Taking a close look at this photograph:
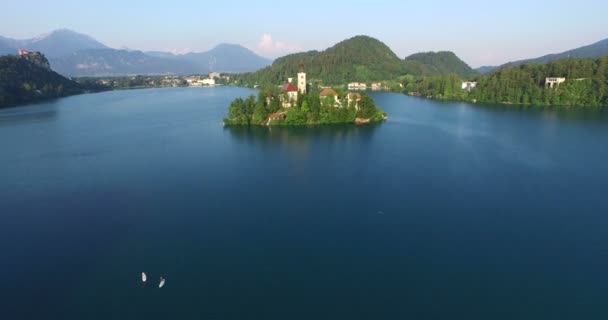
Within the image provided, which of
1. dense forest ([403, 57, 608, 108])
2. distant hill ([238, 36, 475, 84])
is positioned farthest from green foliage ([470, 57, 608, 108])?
distant hill ([238, 36, 475, 84])

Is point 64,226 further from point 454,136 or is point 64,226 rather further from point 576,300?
point 454,136

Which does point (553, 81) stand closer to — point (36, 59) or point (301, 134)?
point (301, 134)

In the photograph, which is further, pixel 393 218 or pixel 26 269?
pixel 393 218

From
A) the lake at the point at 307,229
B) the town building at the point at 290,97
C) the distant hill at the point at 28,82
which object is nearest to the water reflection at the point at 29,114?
the distant hill at the point at 28,82

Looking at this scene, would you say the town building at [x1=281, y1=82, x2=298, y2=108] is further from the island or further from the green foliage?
the green foliage

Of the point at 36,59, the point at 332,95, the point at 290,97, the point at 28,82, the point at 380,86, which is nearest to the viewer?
the point at 332,95

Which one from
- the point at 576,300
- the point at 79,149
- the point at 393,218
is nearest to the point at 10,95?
the point at 79,149

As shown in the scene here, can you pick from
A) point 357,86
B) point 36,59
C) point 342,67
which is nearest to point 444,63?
point 342,67
